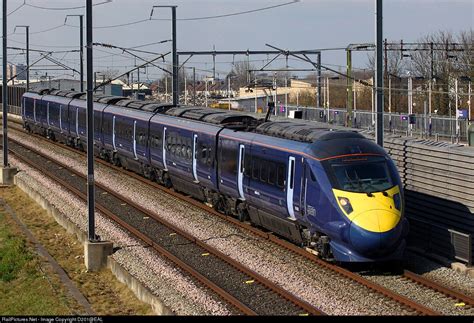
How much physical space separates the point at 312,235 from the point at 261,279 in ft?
6.97

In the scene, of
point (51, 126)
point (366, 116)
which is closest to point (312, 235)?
point (51, 126)

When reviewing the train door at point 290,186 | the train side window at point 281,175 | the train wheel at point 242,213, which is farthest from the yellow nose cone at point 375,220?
the train wheel at point 242,213

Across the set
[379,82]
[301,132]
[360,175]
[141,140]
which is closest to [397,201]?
[360,175]

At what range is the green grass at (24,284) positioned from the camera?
17.6 metres

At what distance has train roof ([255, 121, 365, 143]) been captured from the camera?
1900cm

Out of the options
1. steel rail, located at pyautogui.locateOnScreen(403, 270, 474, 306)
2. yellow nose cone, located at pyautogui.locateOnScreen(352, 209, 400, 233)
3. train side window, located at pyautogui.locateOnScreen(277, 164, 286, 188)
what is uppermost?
train side window, located at pyautogui.locateOnScreen(277, 164, 286, 188)

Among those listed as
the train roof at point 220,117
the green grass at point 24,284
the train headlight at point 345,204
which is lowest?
the green grass at point 24,284

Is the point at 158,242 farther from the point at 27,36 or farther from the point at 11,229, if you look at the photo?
the point at 27,36

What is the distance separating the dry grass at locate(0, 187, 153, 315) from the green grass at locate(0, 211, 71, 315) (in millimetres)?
641

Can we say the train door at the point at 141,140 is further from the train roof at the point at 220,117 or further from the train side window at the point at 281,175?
the train side window at the point at 281,175

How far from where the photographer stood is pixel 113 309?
1703 cm

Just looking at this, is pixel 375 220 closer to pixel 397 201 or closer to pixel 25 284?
pixel 397 201

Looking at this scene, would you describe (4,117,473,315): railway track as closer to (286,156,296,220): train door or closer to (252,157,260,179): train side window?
(286,156,296,220): train door

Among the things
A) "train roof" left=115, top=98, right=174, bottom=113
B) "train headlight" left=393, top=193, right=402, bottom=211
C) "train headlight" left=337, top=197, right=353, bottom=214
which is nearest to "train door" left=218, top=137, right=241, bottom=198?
"train headlight" left=337, top=197, right=353, bottom=214
